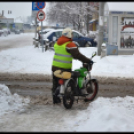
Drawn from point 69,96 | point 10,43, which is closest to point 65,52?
point 69,96

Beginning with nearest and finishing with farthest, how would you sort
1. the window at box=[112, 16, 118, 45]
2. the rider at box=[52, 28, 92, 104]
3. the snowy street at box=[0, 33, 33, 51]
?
the rider at box=[52, 28, 92, 104] < the window at box=[112, 16, 118, 45] < the snowy street at box=[0, 33, 33, 51]

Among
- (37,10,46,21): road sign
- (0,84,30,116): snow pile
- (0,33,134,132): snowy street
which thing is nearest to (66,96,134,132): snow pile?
(0,33,134,132): snowy street

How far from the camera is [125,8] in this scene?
1562 centimetres

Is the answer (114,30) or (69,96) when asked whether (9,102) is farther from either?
(114,30)

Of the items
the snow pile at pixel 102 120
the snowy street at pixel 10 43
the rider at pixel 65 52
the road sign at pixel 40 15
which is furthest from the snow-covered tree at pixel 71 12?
the snow pile at pixel 102 120

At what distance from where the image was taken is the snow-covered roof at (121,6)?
50.8 ft

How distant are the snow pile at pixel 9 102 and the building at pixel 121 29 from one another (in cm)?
939

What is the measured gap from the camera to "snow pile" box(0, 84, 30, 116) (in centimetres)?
655

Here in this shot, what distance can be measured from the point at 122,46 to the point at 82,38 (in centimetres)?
659

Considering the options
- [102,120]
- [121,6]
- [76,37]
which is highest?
[121,6]

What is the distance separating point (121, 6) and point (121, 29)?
3.94 feet

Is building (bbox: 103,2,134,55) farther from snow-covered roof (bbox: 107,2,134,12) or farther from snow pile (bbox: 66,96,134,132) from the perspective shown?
snow pile (bbox: 66,96,134,132)

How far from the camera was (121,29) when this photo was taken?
16016mm

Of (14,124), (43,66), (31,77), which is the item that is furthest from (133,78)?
(14,124)
